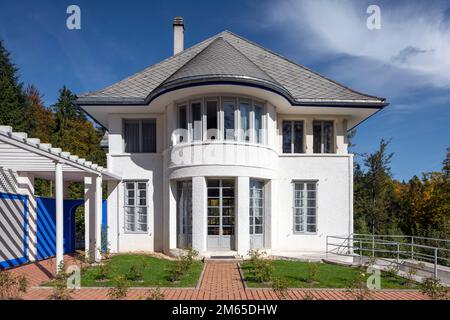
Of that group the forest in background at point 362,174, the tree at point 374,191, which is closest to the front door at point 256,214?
the forest in background at point 362,174

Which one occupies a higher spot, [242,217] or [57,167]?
[57,167]

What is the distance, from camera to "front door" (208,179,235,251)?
12234 mm

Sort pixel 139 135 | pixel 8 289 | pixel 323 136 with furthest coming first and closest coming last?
pixel 323 136 < pixel 139 135 < pixel 8 289

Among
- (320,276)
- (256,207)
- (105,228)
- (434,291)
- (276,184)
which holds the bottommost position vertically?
(320,276)

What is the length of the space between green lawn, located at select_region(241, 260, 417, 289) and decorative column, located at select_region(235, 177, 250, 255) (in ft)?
2.89

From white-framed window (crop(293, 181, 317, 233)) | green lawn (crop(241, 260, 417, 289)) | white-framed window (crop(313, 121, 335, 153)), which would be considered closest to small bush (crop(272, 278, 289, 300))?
green lawn (crop(241, 260, 417, 289))

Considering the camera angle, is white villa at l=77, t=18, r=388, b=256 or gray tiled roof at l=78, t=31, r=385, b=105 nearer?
gray tiled roof at l=78, t=31, r=385, b=105

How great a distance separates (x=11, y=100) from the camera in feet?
119

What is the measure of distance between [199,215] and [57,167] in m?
4.91

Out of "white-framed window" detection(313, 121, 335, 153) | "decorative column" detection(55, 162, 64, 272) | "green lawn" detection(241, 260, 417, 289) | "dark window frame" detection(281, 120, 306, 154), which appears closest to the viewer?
"green lawn" detection(241, 260, 417, 289)

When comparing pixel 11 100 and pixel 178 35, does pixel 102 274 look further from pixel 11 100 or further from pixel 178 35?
pixel 11 100

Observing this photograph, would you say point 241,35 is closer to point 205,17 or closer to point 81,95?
point 205,17

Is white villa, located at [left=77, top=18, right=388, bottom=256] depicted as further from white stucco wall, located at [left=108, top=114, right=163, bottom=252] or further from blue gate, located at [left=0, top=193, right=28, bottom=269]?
blue gate, located at [left=0, top=193, right=28, bottom=269]

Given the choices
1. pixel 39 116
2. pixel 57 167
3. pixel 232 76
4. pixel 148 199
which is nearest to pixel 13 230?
pixel 57 167
